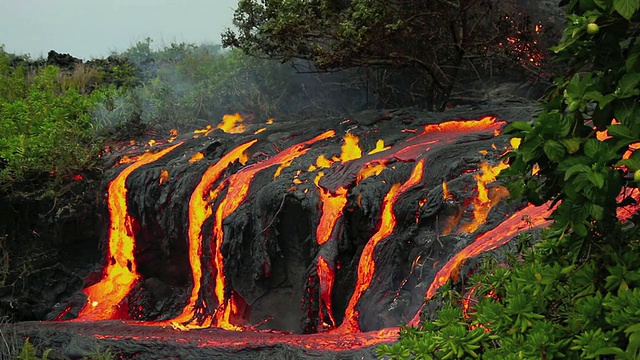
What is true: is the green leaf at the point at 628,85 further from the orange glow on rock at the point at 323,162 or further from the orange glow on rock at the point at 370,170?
the orange glow on rock at the point at 323,162

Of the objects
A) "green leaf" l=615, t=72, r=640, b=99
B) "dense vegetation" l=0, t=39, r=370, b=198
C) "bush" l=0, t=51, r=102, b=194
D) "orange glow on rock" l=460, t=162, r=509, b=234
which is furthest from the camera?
"dense vegetation" l=0, t=39, r=370, b=198

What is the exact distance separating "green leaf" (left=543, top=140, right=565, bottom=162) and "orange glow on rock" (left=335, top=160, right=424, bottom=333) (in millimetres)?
4086

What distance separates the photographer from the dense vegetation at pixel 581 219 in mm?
2068

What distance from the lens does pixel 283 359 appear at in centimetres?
509

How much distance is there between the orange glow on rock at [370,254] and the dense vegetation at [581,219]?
3.53 metres

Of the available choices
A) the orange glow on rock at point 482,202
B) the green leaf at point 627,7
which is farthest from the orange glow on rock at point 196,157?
the green leaf at point 627,7

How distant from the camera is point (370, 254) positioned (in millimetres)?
6258

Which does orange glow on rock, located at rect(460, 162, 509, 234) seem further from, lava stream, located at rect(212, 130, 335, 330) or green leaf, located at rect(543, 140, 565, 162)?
green leaf, located at rect(543, 140, 565, 162)

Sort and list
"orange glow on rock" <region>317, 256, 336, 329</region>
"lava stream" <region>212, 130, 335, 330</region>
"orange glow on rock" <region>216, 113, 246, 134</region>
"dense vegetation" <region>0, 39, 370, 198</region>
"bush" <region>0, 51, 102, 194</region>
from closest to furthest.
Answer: "orange glow on rock" <region>317, 256, 336, 329</region>
"lava stream" <region>212, 130, 335, 330</region>
"bush" <region>0, 51, 102, 194</region>
"dense vegetation" <region>0, 39, 370, 198</region>
"orange glow on rock" <region>216, 113, 246, 134</region>

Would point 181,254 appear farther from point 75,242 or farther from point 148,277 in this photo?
point 75,242

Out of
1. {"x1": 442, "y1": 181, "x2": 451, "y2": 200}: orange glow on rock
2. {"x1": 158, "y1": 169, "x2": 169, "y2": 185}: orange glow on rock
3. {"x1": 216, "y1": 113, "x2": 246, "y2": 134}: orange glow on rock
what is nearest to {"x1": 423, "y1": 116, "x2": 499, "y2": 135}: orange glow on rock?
{"x1": 442, "y1": 181, "x2": 451, "y2": 200}: orange glow on rock

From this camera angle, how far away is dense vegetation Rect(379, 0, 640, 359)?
2068mm

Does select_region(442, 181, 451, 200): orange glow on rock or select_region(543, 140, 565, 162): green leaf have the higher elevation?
select_region(543, 140, 565, 162): green leaf

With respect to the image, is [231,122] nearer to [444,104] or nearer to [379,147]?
[444,104]
